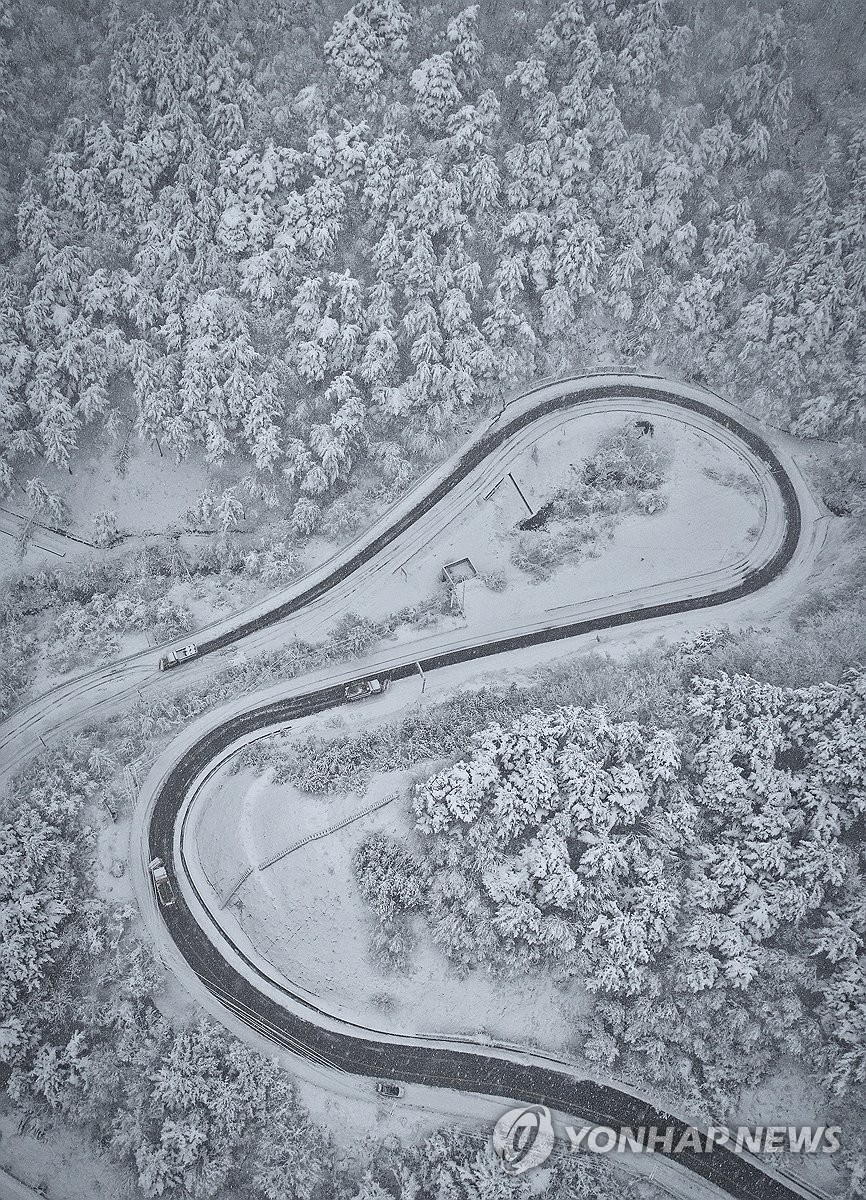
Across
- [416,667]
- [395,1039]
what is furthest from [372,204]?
[395,1039]

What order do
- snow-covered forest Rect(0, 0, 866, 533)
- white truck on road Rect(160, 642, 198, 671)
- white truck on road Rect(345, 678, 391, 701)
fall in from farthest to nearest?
snow-covered forest Rect(0, 0, 866, 533), white truck on road Rect(160, 642, 198, 671), white truck on road Rect(345, 678, 391, 701)

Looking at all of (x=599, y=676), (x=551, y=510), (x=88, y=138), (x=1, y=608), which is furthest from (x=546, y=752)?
(x=88, y=138)

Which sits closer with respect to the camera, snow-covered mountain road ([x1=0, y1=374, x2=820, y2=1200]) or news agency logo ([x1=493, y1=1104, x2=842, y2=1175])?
news agency logo ([x1=493, y1=1104, x2=842, y2=1175])

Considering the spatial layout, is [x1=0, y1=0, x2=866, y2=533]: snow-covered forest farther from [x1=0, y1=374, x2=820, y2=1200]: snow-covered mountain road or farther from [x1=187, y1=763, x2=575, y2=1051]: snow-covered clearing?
[x1=187, y1=763, x2=575, y2=1051]: snow-covered clearing

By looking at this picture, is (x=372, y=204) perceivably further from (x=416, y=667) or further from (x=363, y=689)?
(x=363, y=689)

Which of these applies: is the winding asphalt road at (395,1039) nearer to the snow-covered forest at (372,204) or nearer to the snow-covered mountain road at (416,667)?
the snow-covered mountain road at (416,667)

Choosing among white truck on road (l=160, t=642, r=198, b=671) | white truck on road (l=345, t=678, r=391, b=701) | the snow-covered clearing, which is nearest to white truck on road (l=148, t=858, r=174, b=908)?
the snow-covered clearing

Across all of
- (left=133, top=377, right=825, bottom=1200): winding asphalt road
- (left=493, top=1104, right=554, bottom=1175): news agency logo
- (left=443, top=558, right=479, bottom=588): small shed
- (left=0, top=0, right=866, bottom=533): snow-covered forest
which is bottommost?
(left=493, top=1104, right=554, bottom=1175): news agency logo

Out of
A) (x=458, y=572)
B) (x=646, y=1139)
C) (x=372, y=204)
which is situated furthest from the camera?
(x=372, y=204)
